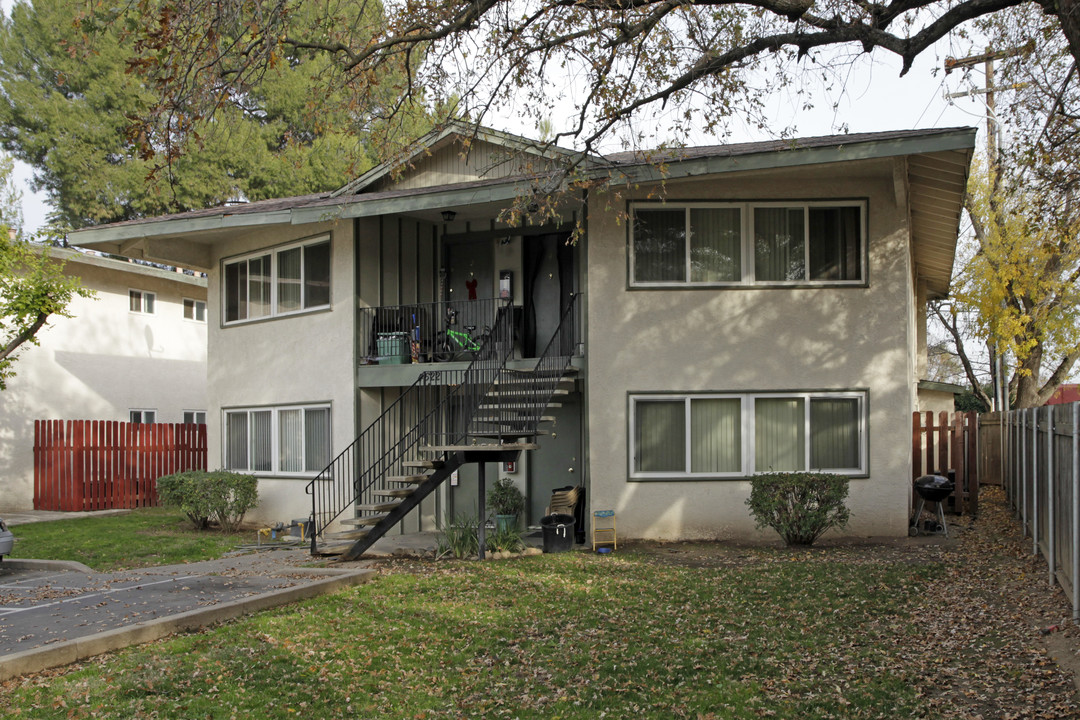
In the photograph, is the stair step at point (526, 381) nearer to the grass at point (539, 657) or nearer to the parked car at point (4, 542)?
the grass at point (539, 657)

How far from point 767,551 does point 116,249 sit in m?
13.4

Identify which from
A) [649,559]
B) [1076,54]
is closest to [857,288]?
[649,559]

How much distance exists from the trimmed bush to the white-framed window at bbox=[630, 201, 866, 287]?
25.9ft

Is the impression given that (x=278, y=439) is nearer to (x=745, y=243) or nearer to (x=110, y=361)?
(x=110, y=361)

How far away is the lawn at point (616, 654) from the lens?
618 cm

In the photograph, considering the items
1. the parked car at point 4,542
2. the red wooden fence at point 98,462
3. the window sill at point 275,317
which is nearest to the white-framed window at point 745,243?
the window sill at point 275,317

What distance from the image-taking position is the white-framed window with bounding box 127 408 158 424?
24.0 metres

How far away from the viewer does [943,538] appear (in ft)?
44.8

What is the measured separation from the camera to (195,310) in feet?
86.3

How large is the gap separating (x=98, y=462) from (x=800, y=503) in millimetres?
15463

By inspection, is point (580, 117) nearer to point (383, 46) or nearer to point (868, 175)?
point (383, 46)

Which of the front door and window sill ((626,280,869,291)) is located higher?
window sill ((626,280,869,291))

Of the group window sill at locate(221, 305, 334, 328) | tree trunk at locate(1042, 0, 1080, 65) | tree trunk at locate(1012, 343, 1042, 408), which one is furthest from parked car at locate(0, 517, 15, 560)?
tree trunk at locate(1012, 343, 1042, 408)

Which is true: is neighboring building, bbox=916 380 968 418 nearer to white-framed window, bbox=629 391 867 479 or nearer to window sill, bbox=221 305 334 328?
white-framed window, bbox=629 391 867 479
